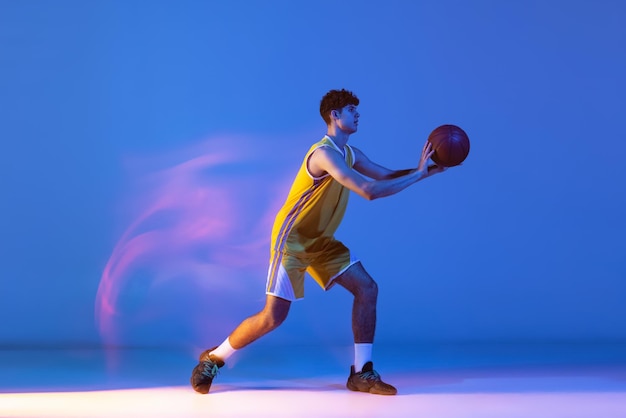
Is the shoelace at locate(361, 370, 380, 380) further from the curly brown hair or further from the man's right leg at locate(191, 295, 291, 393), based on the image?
the curly brown hair

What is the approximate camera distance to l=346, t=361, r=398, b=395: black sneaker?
3.78m

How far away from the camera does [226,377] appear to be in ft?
14.2

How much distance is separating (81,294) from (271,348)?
113cm

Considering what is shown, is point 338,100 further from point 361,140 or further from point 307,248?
point 361,140

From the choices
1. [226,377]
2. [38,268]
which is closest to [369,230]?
[226,377]

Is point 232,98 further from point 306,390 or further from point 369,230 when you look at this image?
point 306,390

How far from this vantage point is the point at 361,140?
5.40 meters

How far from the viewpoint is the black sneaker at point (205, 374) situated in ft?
12.6

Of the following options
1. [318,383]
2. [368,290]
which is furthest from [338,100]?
[318,383]

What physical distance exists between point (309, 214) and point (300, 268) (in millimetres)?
228

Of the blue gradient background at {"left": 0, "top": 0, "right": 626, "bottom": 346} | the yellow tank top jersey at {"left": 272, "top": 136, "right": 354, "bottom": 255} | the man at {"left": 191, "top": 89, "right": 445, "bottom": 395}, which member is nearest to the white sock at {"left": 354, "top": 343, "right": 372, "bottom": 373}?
the man at {"left": 191, "top": 89, "right": 445, "bottom": 395}

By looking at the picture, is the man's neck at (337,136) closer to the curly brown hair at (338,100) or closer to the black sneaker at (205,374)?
the curly brown hair at (338,100)

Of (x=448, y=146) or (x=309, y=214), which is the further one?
(x=309, y=214)

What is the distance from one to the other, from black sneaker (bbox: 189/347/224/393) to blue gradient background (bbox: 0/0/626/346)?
152 centimetres
